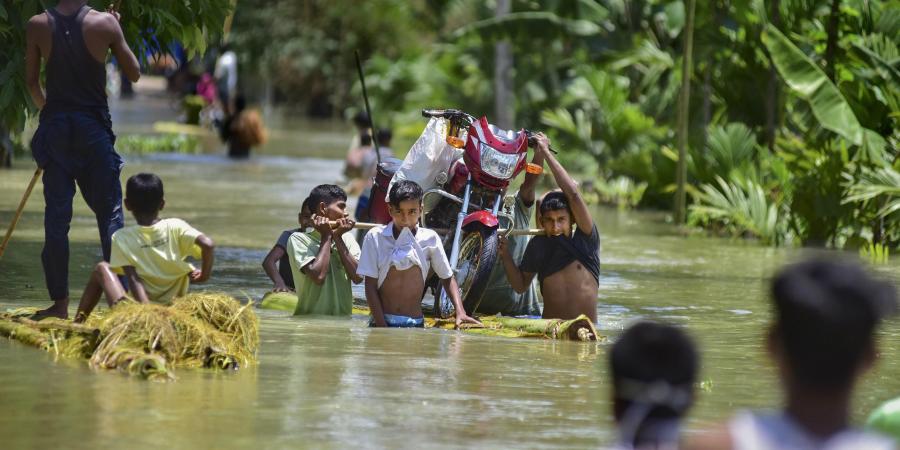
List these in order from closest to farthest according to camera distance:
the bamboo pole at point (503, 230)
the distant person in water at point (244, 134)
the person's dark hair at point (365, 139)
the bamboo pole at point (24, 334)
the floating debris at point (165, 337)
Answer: the floating debris at point (165, 337) < the bamboo pole at point (24, 334) < the bamboo pole at point (503, 230) < the person's dark hair at point (365, 139) < the distant person in water at point (244, 134)

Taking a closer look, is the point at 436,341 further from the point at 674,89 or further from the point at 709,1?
the point at 674,89

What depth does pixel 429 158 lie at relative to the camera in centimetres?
1068

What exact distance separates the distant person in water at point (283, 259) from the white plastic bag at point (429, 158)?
0.55 m

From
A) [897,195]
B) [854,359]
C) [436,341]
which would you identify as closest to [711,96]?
[897,195]

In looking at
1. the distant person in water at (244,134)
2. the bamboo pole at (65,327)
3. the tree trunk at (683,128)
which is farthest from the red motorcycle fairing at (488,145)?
the distant person in water at (244,134)

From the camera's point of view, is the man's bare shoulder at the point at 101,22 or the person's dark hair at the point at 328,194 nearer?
the man's bare shoulder at the point at 101,22

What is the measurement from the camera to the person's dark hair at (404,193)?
9703 millimetres

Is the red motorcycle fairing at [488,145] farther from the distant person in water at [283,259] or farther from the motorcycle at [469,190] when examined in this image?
the distant person in water at [283,259]

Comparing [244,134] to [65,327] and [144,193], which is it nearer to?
[144,193]

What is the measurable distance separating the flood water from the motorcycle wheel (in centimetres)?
55

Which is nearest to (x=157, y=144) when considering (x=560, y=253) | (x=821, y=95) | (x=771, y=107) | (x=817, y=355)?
(x=771, y=107)

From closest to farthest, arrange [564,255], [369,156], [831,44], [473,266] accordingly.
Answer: [564,255], [473,266], [369,156], [831,44]

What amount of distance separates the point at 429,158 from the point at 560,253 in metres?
1.10

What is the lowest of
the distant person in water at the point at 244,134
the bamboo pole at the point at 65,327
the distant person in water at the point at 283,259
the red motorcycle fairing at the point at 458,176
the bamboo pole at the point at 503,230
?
the bamboo pole at the point at 65,327
